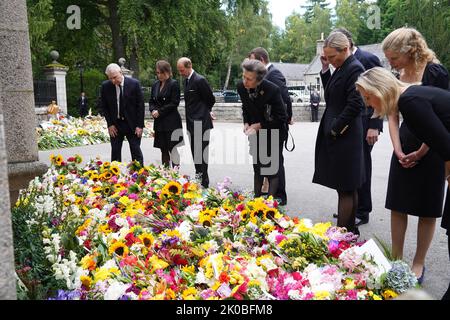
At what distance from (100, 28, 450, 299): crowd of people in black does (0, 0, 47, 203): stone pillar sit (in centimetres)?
234

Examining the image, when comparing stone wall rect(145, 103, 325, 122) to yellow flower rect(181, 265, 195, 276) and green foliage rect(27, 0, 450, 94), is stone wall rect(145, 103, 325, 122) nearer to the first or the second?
green foliage rect(27, 0, 450, 94)

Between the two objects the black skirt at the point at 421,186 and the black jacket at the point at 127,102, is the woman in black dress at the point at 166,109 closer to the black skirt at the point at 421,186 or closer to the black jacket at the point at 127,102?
the black jacket at the point at 127,102

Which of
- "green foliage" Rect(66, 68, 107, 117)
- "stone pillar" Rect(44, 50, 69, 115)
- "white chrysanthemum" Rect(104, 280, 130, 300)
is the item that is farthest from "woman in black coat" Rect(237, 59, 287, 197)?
"green foliage" Rect(66, 68, 107, 117)

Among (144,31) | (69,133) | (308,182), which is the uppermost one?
(144,31)

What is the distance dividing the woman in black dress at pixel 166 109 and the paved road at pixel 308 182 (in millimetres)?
968

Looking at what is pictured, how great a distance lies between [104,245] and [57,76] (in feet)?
58.1

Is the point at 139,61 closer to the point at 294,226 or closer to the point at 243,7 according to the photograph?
the point at 243,7

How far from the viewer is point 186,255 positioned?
3244 millimetres

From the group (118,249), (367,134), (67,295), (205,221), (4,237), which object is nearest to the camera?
(4,237)

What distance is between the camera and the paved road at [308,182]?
4117 mm

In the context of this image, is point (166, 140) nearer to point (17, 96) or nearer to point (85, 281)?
point (17, 96)

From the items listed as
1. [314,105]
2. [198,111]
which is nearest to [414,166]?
[198,111]

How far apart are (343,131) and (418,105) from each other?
133 centimetres
